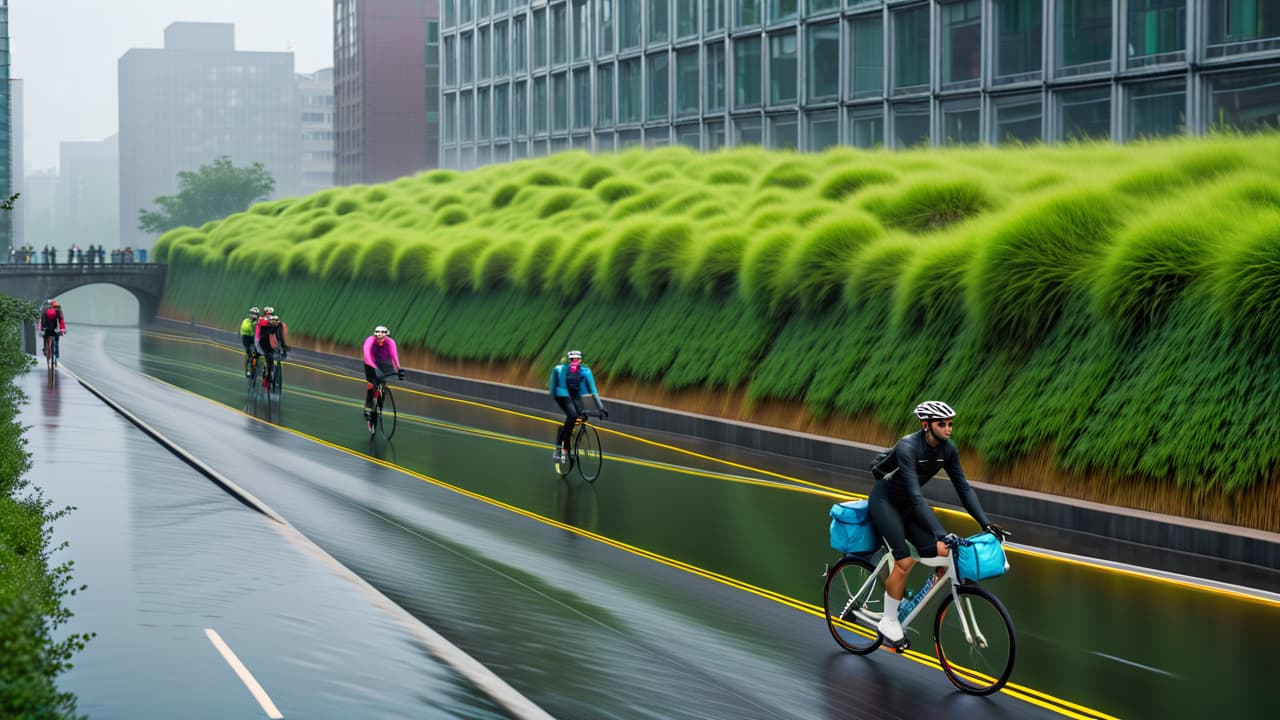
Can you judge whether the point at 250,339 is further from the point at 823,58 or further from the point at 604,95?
the point at 604,95

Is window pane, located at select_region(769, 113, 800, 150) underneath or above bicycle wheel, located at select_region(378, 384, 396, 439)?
above

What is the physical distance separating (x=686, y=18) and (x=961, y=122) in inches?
673

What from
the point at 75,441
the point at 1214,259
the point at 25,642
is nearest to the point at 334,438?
the point at 75,441

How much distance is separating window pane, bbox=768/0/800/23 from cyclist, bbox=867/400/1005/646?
4217 centimetres

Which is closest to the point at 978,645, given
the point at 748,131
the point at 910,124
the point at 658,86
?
the point at 910,124

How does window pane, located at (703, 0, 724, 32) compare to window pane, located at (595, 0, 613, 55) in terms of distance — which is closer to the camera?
window pane, located at (703, 0, 724, 32)

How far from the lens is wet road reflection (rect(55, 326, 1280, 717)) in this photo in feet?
28.4

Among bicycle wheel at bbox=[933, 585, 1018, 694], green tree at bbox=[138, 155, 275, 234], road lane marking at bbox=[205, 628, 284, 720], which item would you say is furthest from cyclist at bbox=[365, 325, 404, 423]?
green tree at bbox=[138, 155, 275, 234]

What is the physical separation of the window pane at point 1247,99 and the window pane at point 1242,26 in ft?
2.25

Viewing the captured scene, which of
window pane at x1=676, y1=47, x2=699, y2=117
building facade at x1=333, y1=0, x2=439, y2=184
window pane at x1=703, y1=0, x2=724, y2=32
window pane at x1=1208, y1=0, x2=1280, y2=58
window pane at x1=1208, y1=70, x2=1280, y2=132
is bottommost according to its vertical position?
window pane at x1=1208, y1=70, x2=1280, y2=132

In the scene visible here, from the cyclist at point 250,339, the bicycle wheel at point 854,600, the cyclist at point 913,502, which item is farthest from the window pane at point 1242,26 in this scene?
the cyclist at point 913,502

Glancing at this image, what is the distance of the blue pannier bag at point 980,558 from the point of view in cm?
864

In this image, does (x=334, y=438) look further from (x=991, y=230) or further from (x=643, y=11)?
(x=643, y=11)

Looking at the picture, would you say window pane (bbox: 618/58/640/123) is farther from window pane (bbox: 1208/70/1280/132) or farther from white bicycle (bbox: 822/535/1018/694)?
white bicycle (bbox: 822/535/1018/694)
